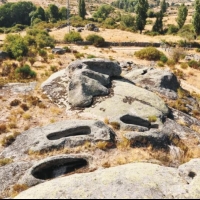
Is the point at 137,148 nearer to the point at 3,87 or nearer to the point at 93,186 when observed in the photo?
the point at 93,186

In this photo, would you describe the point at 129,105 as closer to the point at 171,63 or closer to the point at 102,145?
the point at 102,145

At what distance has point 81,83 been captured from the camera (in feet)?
87.0

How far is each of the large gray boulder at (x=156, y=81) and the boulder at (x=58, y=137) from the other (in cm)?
1386

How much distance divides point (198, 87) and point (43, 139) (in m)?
30.2

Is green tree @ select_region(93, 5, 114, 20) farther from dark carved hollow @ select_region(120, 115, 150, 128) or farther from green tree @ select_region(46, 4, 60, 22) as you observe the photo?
dark carved hollow @ select_region(120, 115, 150, 128)

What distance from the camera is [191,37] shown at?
73.8 m

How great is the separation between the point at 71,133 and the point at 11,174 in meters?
5.61

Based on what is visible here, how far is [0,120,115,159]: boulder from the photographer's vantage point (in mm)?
18203

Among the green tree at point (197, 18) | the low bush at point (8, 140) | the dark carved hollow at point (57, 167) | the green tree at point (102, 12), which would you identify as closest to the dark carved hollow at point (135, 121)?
the dark carved hollow at point (57, 167)

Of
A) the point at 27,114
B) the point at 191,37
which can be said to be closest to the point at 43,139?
the point at 27,114

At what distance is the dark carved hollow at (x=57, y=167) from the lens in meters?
16.3

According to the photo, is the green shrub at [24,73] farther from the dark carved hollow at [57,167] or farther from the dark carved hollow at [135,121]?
the dark carved hollow at [57,167]

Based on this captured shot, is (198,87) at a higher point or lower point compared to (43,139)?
lower

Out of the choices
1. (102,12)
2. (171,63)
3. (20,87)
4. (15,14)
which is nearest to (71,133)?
(20,87)
